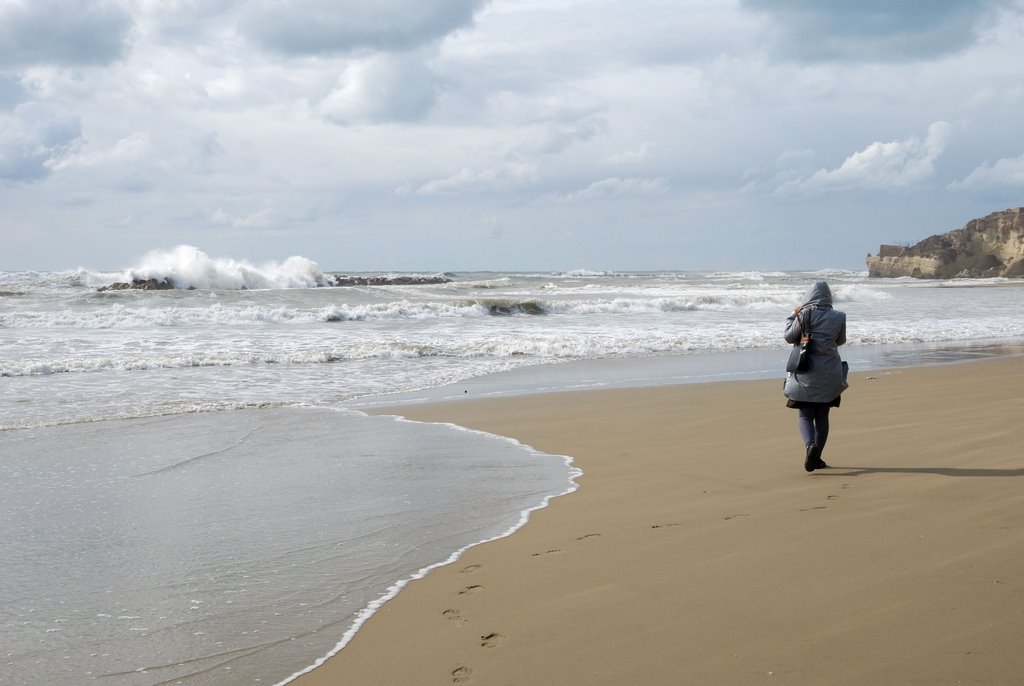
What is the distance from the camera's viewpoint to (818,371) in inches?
224

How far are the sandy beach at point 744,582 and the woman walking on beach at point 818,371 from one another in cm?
35

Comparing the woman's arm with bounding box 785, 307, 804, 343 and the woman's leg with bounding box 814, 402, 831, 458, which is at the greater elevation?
the woman's arm with bounding box 785, 307, 804, 343

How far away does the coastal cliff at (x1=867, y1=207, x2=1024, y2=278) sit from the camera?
247 ft

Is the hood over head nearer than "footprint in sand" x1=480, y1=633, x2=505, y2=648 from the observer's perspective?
No

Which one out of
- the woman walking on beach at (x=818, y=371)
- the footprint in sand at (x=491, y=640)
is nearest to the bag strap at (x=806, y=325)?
the woman walking on beach at (x=818, y=371)

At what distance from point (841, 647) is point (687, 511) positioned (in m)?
1.99

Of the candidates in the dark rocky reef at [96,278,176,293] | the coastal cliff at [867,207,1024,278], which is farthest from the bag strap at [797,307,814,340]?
the coastal cliff at [867,207,1024,278]

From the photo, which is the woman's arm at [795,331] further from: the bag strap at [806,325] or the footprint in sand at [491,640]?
the footprint in sand at [491,640]

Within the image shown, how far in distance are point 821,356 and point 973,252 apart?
283ft

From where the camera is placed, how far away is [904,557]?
353cm

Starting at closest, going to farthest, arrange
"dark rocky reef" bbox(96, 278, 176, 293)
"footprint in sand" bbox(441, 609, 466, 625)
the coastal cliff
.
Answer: "footprint in sand" bbox(441, 609, 466, 625) < "dark rocky reef" bbox(96, 278, 176, 293) < the coastal cliff

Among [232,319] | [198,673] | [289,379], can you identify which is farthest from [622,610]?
[232,319]

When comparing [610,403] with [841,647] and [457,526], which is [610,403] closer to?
[457,526]

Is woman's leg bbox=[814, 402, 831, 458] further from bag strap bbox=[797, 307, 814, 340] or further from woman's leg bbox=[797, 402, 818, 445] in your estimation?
bag strap bbox=[797, 307, 814, 340]
